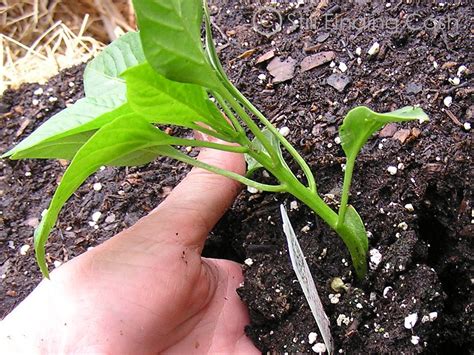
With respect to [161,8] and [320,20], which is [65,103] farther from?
[161,8]

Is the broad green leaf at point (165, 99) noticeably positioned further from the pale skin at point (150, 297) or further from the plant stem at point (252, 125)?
the pale skin at point (150, 297)

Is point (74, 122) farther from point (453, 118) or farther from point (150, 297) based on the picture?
point (453, 118)

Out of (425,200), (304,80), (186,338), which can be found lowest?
(186,338)

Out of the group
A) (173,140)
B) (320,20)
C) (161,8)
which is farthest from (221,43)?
(161,8)

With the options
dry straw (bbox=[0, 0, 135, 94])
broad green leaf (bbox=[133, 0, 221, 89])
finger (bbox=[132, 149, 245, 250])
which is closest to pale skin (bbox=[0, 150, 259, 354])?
finger (bbox=[132, 149, 245, 250])

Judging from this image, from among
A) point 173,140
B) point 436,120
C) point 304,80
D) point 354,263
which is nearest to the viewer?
point 173,140

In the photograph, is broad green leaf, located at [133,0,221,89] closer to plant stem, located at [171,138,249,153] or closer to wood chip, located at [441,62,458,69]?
plant stem, located at [171,138,249,153]

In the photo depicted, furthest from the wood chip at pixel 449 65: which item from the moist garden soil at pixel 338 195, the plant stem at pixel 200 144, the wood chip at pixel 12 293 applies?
the wood chip at pixel 12 293
